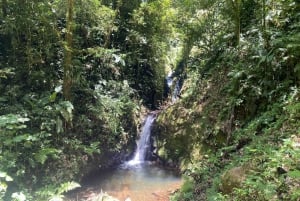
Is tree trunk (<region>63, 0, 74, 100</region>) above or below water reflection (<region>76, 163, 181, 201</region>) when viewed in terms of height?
above

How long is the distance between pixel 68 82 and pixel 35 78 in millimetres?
810

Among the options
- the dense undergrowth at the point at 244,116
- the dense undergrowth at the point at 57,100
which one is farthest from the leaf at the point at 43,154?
the dense undergrowth at the point at 244,116

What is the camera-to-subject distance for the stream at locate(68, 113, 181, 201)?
7449 millimetres

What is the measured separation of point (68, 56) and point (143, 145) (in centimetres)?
437

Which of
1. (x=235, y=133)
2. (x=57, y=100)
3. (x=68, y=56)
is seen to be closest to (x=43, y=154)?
(x=57, y=100)

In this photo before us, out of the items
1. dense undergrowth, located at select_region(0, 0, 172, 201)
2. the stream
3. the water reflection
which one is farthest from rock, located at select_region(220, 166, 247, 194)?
the water reflection

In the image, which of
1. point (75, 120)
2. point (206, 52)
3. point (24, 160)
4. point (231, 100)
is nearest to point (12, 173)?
point (24, 160)

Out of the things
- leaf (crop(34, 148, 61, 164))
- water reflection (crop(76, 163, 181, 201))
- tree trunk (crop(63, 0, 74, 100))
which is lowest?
water reflection (crop(76, 163, 181, 201))

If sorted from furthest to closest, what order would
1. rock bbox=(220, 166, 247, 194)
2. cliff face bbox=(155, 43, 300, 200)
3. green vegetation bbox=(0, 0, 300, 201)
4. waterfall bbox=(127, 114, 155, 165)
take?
waterfall bbox=(127, 114, 155, 165) < green vegetation bbox=(0, 0, 300, 201) < rock bbox=(220, 166, 247, 194) < cliff face bbox=(155, 43, 300, 200)

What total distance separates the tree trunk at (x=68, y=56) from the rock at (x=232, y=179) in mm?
4524

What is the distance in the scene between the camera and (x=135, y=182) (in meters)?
8.41

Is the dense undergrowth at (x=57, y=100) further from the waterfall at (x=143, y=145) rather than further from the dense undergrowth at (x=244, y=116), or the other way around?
the dense undergrowth at (x=244, y=116)

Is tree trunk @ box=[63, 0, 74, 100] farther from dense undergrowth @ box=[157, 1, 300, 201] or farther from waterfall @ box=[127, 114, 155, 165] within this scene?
waterfall @ box=[127, 114, 155, 165]

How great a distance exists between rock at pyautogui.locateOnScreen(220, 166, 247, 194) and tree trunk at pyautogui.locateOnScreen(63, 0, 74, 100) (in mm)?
4524
